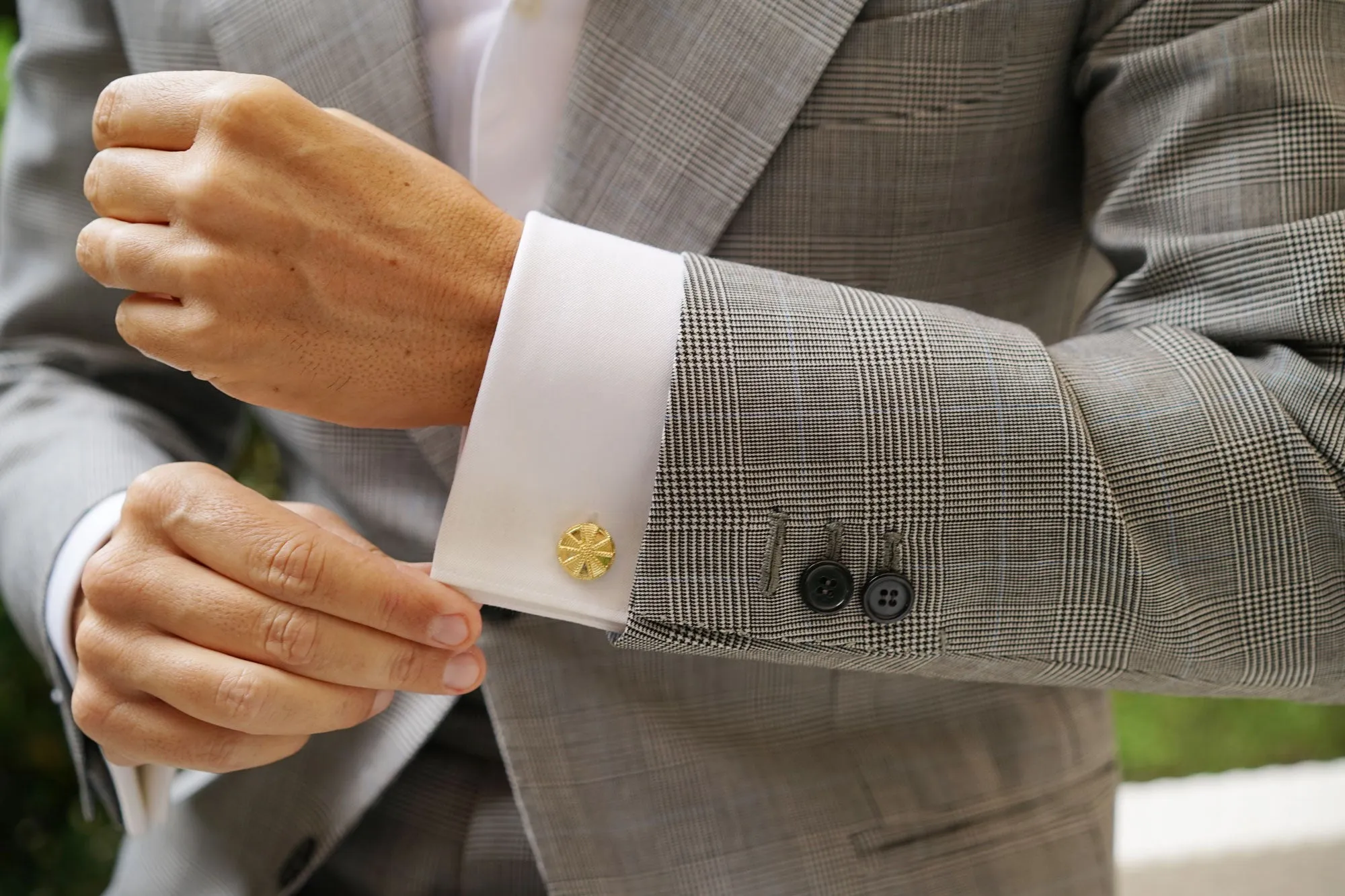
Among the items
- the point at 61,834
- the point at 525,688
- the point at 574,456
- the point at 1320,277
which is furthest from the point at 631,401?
the point at 61,834

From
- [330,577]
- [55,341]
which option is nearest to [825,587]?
[330,577]

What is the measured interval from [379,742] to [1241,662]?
64 centimetres

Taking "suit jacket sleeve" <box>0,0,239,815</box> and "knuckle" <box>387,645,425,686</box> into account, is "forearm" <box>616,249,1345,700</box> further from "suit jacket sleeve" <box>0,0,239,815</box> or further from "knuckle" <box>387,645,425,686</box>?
"suit jacket sleeve" <box>0,0,239,815</box>

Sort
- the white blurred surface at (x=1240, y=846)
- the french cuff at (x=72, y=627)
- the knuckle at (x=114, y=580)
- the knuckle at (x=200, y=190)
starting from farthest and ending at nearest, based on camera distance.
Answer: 1. the white blurred surface at (x=1240, y=846)
2. the french cuff at (x=72, y=627)
3. the knuckle at (x=114, y=580)
4. the knuckle at (x=200, y=190)

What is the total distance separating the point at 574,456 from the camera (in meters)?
0.55

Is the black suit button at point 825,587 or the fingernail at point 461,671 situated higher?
the black suit button at point 825,587

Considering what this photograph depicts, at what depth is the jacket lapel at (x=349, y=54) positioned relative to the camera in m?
0.72

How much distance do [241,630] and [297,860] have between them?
348 millimetres

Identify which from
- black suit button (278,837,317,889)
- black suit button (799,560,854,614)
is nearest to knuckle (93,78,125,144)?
black suit button (799,560,854,614)

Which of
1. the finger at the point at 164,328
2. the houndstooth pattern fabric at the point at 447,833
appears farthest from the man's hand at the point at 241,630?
the houndstooth pattern fabric at the point at 447,833

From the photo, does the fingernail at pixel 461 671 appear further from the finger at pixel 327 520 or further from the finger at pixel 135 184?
the finger at pixel 135 184

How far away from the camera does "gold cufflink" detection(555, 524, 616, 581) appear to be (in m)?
0.54

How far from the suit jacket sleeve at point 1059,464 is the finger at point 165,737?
0.29 m

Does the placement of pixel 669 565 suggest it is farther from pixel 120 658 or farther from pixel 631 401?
pixel 120 658
